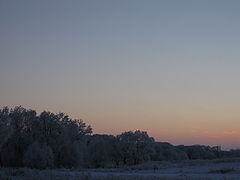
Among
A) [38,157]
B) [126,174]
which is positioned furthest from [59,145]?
[126,174]

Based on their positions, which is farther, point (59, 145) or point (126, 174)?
point (59, 145)

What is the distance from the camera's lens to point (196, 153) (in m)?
142

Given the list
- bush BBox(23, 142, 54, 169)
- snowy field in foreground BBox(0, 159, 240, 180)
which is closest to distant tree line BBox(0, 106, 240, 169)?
bush BBox(23, 142, 54, 169)

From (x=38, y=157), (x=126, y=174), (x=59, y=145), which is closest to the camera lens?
(x=126, y=174)

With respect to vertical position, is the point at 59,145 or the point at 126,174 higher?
the point at 59,145

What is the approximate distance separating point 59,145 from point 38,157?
684 centimetres

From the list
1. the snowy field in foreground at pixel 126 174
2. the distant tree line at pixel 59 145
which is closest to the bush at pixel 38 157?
the distant tree line at pixel 59 145

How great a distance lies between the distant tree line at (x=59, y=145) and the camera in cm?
7162

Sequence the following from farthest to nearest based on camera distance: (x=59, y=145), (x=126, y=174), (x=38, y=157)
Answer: (x=59, y=145)
(x=38, y=157)
(x=126, y=174)

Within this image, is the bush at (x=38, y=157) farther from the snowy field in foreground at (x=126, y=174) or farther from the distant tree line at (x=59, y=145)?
the snowy field in foreground at (x=126, y=174)

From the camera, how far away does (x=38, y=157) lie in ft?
229

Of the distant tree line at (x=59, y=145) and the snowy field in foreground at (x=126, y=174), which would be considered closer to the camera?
the snowy field in foreground at (x=126, y=174)

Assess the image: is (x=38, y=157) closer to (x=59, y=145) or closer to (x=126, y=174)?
(x=59, y=145)

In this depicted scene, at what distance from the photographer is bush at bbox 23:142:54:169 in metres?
69.4
